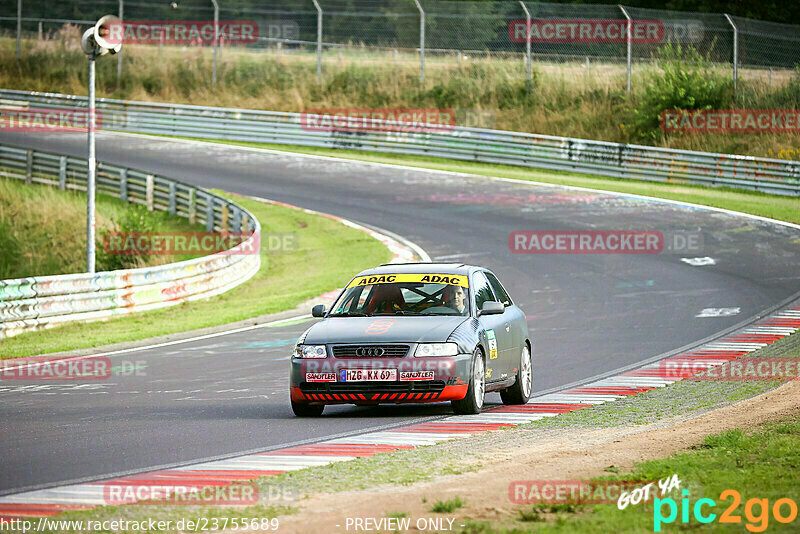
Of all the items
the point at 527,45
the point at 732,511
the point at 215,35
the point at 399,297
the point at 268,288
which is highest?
the point at 527,45

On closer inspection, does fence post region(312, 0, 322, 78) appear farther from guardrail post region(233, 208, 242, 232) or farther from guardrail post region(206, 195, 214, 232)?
guardrail post region(233, 208, 242, 232)

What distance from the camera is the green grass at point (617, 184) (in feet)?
99.6

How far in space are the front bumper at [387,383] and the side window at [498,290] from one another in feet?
6.56

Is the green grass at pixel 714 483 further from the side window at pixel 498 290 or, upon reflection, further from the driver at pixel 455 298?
the side window at pixel 498 290

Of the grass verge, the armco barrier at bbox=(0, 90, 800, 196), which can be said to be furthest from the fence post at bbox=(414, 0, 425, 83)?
the grass verge

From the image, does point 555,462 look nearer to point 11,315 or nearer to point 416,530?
point 416,530

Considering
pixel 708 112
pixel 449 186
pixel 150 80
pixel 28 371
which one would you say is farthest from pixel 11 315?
pixel 150 80

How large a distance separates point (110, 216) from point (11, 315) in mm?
13250

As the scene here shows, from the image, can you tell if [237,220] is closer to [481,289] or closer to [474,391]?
[481,289]

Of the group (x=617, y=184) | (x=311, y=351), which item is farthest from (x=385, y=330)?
(x=617, y=184)

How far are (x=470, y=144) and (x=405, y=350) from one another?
3018 centimetres

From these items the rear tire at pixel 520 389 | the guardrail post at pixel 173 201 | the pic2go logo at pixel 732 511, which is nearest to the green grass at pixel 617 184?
the guardrail post at pixel 173 201

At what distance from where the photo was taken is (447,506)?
637 centimetres

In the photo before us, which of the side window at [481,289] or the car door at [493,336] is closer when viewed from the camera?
the car door at [493,336]
